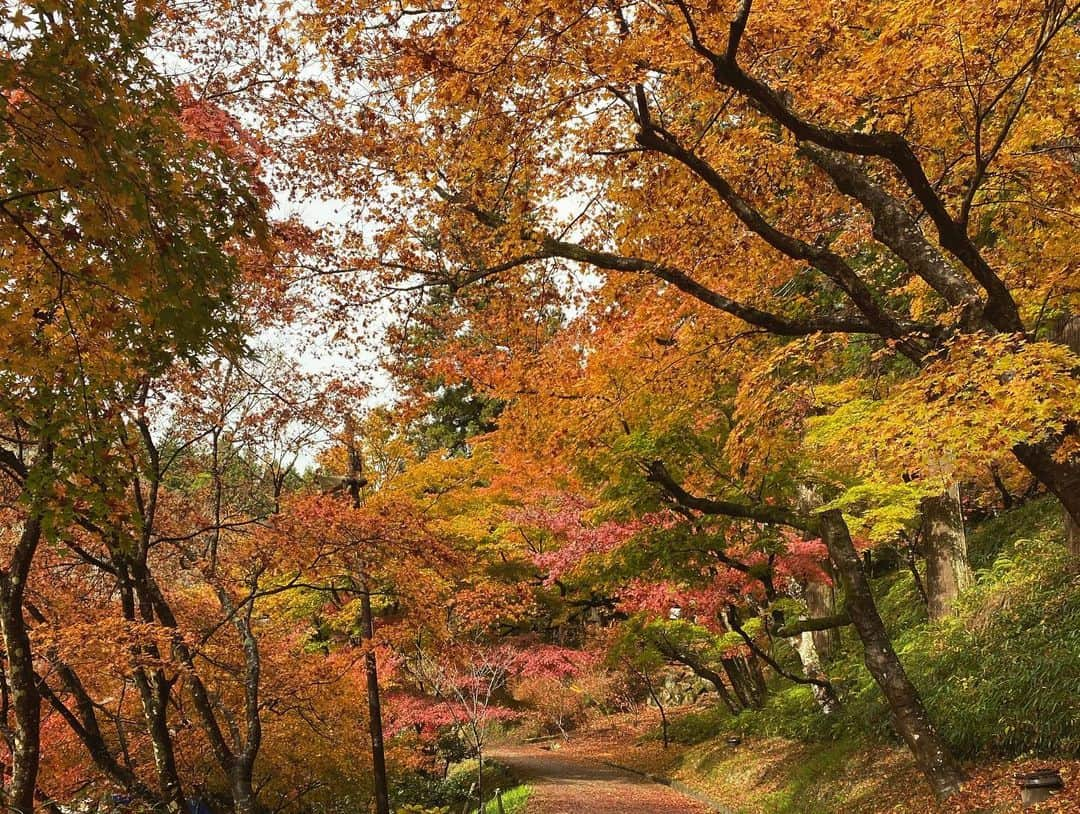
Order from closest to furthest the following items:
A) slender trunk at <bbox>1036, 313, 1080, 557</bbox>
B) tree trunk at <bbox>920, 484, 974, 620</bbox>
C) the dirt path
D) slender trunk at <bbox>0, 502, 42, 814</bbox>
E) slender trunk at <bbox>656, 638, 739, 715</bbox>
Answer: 1. slender trunk at <bbox>0, 502, 42, 814</bbox>
2. slender trunk at <bbox>1036, 313, 1080, 557</bbox>
3. tree trunk at <bbox>920, 484, 974, 620</bbox>
4. the dirt path
5. slender trunk at <bbox>656, 638, 739, 715</bbox>

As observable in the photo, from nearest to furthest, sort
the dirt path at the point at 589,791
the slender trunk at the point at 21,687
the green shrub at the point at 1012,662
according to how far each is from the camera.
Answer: the slender trunk at the point at 21,687 < the green shrub at the point at 1012,662 < the dirt path at the point at 589,791

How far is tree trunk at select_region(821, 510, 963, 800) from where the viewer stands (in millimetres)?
7047

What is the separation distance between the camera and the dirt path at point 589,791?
40.3ft

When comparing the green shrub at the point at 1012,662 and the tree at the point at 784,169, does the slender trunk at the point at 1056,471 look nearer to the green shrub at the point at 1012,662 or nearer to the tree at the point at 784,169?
the tree at the point at 784,169

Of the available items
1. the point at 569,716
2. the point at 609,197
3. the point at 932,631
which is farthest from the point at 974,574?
the point at 569,716

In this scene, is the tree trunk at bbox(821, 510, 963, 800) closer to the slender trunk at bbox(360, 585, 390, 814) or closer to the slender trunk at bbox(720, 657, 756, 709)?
the slender trunk at bbox(360, 585, 390, 814)

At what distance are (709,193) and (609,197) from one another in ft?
3.52

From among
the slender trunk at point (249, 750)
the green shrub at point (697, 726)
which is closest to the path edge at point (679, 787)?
the green shrub at point (697, 726)

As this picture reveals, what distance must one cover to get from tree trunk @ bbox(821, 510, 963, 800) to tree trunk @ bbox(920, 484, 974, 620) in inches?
121

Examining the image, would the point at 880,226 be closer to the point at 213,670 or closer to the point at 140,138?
the point at 140,138

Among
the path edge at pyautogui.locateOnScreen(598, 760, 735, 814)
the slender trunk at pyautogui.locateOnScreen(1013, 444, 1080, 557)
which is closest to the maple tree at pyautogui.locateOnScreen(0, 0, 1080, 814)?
the slender trunk at pyautogui.locateOnScreen(1013, 444, 1080, 557)

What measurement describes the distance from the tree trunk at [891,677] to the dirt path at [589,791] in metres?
5.74

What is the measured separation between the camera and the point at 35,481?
3553 mm

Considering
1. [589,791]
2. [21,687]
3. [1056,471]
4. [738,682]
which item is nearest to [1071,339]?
[1056,471]
